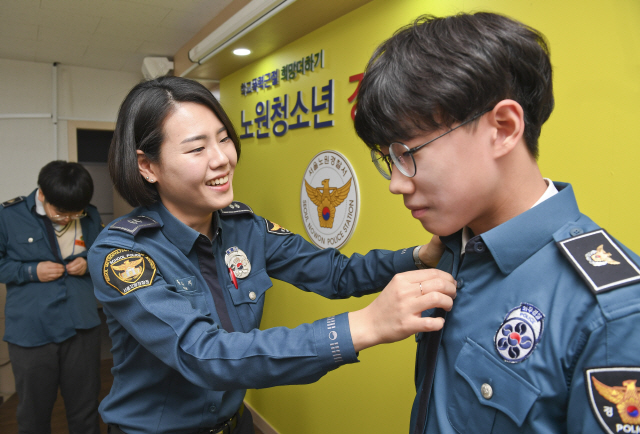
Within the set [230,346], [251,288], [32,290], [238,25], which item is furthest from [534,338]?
[32,290]

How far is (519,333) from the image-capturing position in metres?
0.75

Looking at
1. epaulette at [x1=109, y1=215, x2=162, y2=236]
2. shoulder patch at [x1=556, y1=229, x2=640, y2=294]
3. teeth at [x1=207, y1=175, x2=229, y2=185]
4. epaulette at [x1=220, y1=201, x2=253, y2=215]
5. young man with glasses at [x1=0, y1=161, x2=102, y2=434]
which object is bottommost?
young man with glasses at [x1=0, y1=161, x2=102, y2=434]

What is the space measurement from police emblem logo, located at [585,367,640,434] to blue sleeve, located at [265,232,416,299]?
2.17 ft

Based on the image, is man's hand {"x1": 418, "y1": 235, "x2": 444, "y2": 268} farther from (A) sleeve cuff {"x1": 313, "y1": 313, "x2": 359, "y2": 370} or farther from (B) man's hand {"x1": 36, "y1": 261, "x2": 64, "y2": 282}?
(B) man's hand {"x1": 36, "y1": 261, "x2": 64, "y2": 282}

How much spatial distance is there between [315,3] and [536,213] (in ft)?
5.80

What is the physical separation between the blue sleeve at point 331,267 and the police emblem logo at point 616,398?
0.66m

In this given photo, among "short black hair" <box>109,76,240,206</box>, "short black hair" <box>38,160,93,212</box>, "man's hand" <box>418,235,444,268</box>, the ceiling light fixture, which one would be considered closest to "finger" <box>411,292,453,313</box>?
"man's hand" <box>418,235,444,268</box>

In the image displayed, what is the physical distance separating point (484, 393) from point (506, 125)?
19.4 inches

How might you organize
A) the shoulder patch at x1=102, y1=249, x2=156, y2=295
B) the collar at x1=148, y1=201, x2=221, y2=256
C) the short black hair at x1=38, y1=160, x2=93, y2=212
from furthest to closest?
the short black hair at x1=38, y1=160, x2=93, y2=212 → the collar at x1=148, y1=201, x2=221, y2=256 → the shoulder patch at x1=102, y1=249, x2=156, y2=295

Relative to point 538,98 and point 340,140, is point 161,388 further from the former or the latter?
point 340,140

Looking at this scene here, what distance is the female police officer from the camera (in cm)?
91

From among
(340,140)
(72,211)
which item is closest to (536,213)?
(340,140)

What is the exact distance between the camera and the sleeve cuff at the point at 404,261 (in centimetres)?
127

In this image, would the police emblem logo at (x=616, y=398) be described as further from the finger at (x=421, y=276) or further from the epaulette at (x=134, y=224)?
the epaulette at (x=134, y=224)
